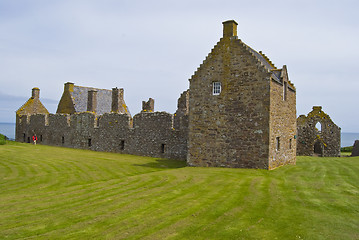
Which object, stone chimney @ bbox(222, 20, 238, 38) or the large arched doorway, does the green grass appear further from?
the large arched doorway

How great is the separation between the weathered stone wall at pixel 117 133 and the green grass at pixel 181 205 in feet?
26.4

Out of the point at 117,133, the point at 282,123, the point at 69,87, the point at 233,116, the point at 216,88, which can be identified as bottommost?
the point at 117,133

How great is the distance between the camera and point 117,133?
27469 mm

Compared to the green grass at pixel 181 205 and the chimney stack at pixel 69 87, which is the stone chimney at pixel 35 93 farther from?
the green grass at pixel 181 205

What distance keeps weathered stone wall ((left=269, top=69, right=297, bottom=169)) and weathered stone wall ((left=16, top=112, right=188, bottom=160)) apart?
7.66 metres

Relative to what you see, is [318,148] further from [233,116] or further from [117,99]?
[117,99]

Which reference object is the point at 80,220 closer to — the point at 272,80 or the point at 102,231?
the point at 102,231

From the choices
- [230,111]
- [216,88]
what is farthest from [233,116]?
[216,88]

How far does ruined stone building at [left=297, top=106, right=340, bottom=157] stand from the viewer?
29484 millimetres

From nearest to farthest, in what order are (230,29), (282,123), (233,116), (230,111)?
1. (233,116)
2. (230,111)
3. (230,29)
4. (282,123)

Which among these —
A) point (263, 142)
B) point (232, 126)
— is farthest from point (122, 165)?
point (263, 142)

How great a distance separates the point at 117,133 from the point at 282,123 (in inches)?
Answer: 619

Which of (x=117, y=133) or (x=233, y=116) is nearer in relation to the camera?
(x=233, y=116)

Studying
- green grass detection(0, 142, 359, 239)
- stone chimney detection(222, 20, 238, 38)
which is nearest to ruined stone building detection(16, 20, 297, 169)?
stone chimney detection(222, 20, 238, 38)
